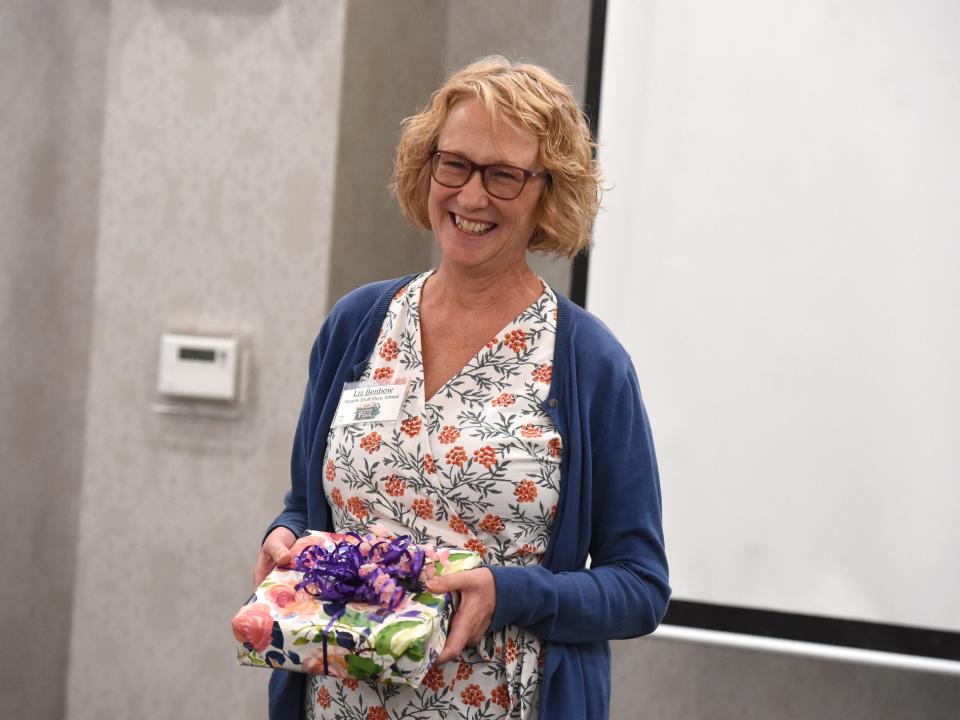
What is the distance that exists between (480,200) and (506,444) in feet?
1.09

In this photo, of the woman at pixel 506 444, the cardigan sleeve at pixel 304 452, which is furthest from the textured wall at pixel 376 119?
the woman at pixel 506 444

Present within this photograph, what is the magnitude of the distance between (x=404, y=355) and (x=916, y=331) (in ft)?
4.45

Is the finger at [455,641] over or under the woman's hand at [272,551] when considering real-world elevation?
under

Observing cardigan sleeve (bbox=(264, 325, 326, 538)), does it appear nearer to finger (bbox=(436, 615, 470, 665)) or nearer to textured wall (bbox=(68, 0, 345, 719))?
finger (bbox=(436, 615, 470, 665))

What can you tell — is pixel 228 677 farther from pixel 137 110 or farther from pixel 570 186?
pixel 570 186

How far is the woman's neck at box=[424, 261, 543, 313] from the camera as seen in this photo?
1462 mm

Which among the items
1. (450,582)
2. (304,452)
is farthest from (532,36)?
(450,582)

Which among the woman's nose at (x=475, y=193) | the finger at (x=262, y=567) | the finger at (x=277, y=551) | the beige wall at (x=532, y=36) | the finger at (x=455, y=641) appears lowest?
the finger at (x=455, y=641)

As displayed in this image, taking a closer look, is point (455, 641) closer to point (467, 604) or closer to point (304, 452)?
point (467, 604)

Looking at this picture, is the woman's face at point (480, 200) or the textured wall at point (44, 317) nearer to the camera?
the woman's face at point (480, 200)

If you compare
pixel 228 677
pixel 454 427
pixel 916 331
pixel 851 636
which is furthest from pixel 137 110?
pixel 851 636

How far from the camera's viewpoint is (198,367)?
2492 mm

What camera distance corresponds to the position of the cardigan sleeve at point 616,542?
132 centimetres

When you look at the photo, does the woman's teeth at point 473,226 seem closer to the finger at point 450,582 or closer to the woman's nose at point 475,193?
the woman's nose at point 475,193
